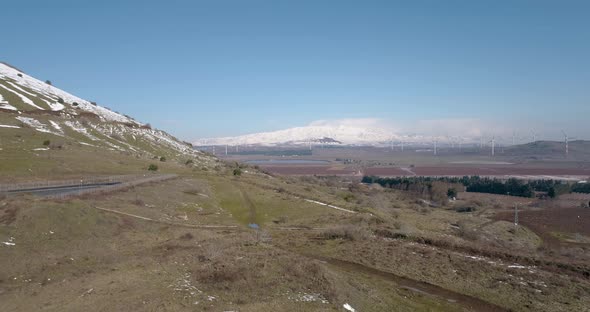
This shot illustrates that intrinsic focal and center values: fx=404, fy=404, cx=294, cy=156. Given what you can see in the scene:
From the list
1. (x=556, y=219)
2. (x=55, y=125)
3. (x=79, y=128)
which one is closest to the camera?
(x=556, y=219)

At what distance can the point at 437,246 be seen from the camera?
35.8 meters

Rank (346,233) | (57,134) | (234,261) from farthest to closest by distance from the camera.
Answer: (57,134) → (346,233) → (234,261)

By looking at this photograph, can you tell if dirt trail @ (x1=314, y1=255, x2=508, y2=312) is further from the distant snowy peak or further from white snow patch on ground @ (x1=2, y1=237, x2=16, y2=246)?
the distant snowy peak

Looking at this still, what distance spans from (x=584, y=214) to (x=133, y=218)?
90383mm

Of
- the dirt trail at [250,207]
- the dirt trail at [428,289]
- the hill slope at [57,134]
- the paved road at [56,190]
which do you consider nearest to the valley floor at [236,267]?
the dirt trail at [428,289]

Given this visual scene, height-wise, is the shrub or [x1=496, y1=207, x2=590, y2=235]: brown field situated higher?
the shrub

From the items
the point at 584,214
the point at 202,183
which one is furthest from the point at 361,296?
the point at 584,214

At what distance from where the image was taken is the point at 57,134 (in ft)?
267

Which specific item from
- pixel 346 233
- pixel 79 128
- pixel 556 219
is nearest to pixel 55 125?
pixel 79 128

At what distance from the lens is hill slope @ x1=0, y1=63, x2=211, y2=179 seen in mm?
61562

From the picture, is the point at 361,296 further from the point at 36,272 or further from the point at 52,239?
the point at 52,239

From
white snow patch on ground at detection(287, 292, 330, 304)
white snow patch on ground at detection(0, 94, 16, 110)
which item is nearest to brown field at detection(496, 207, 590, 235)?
white snow patch on ground at detection(287, 292, 330, 304)

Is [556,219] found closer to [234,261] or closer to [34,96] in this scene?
[234,261]

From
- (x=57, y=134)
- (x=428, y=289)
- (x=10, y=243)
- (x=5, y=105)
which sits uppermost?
(x=5, y=105)
